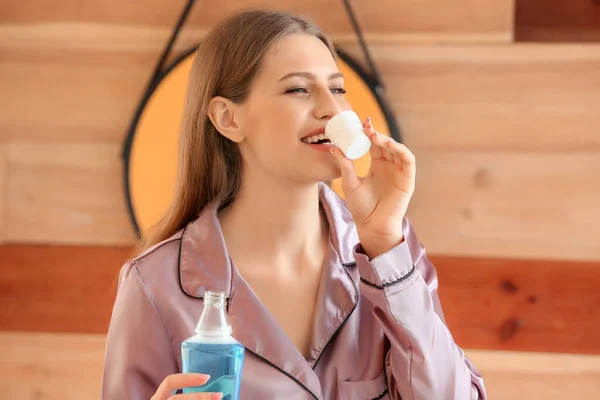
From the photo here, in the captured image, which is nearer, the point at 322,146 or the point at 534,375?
the point at 322,146

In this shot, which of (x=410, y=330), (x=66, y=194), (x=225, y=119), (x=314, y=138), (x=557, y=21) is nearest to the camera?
(x=410, y=330)

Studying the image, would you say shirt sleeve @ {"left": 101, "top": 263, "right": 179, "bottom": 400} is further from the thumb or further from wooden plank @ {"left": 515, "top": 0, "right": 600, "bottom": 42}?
wooden plank @ {"left": 515, "top": 0, "right": 600, "bottom": 42}

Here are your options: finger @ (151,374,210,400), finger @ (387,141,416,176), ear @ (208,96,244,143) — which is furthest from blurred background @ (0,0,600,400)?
finger @ (151,374,210,400)

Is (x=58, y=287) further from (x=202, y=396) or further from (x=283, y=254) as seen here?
(x=202, y=396)

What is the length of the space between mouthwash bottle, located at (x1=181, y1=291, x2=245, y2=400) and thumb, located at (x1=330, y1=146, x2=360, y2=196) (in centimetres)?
38

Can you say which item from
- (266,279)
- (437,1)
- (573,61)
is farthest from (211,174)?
(573,61)

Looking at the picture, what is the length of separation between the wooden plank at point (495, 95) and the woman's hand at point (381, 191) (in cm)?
79

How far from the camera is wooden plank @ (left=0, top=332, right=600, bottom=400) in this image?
1.99 m

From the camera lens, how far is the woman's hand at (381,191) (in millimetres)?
1170

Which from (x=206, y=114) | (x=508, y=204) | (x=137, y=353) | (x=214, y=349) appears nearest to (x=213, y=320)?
(x=214, y=349)

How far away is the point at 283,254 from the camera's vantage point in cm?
136

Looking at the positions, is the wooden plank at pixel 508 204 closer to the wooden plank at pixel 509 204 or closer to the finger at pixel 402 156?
the wooden plank at pixel 509 204

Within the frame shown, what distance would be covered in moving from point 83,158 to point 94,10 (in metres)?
0.40

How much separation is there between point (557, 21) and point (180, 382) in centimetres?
151
